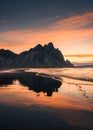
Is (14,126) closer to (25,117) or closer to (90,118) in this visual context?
(25,117)

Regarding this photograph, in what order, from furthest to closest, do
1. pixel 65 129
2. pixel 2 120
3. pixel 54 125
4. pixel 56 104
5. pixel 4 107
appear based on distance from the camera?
pixel 56 104 < pixel 4 107 < pixel 2 120 < pixel 54 125 < pixel 65 129

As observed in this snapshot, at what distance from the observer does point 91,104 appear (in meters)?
22.0

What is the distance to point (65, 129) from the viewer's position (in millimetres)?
14133

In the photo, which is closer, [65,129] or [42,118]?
[65,129]

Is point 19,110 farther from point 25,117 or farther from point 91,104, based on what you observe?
point 91,104

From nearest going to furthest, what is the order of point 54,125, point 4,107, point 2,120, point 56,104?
1. point 54,125
2. point 2,120
3. point 4,107
4. point 56,104

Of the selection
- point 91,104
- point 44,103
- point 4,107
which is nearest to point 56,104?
point 44,103

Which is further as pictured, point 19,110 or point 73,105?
point 73,105

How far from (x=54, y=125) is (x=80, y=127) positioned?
1996mm

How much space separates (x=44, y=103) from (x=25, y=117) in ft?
20.3

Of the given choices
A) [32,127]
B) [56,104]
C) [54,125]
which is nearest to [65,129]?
[54,125]

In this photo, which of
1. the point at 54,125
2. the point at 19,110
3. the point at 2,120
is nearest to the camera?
the point at 54,125

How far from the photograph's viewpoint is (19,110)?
19.7 meters

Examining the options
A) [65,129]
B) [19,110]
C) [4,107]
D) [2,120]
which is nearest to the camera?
[65,129]
